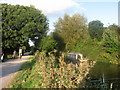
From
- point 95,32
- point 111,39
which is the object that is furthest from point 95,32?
point 111,39

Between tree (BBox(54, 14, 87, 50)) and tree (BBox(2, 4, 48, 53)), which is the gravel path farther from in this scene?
tree (BBox(54, 14, 87, 50))

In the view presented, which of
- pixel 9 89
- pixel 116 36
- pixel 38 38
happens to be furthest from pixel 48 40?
pixel 9 89

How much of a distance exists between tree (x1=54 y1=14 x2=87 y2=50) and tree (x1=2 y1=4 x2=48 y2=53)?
22.7 feet

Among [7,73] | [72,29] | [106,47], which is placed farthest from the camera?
[72,29]

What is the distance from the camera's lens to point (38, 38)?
2719cm

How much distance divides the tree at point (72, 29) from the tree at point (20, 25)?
22.7ft

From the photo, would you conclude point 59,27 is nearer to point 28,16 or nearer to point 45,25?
point 45,25

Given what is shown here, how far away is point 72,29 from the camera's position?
33.5 metres

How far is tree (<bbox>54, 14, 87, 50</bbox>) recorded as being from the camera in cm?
3341

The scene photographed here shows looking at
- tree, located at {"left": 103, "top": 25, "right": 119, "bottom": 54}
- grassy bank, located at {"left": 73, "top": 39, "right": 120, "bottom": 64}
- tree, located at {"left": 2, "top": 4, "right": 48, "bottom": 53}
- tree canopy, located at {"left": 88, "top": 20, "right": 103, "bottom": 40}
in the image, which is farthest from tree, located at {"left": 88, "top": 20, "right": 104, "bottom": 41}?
tree, located at {"left": 2, "top": 4, "right": 48, "bottom": 53}

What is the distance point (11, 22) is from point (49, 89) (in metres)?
19.8

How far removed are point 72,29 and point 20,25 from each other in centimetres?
1171

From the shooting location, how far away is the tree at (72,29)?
3341 cm

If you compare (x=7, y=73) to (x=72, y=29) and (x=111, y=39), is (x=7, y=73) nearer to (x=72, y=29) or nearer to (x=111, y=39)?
(x=111, y=39)
